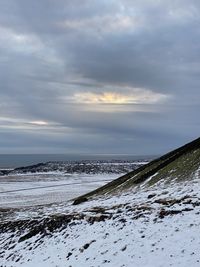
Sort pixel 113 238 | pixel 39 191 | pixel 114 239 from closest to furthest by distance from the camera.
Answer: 1. pixel 114 239
2. pixel 113 238
3. pixel 39 191

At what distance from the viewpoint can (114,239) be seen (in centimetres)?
1820

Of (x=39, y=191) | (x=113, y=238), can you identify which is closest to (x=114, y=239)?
(x=113, y=238)

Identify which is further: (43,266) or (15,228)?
(15,228)

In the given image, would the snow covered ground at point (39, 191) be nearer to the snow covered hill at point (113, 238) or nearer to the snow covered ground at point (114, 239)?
the snow covered hill at point (113, 238)

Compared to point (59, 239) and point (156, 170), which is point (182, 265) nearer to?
point (59, 239)

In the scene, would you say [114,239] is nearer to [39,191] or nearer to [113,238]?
[113,238]

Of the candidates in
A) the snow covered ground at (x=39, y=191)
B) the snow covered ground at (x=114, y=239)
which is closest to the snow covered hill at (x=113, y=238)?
the snow covered ground at (x=114, y=239)

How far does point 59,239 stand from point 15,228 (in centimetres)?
668

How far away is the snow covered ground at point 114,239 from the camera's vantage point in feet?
51.3

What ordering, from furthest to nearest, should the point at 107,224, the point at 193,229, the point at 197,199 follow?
the point at 197,199 → the point at 107,224 → the point at 193,229

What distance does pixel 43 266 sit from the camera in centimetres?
1855

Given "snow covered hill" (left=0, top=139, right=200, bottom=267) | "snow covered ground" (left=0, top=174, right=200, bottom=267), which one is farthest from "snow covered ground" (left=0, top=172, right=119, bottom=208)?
"snow covered ground" (left=0, top=174, right=200, bottom=267)

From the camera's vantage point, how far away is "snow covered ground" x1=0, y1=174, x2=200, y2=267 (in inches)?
616

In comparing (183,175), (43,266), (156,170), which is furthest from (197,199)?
(156,170)
